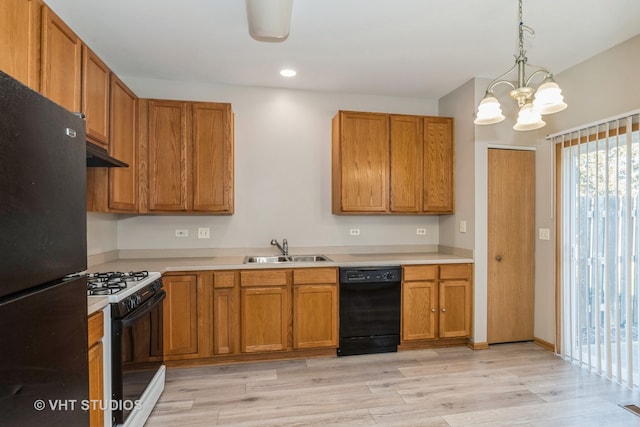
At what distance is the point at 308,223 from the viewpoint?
369 centimetres

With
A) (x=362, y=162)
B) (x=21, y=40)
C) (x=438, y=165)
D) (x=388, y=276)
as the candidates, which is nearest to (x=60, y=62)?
(x=21, y=40)

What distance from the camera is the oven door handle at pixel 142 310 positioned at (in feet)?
5.88

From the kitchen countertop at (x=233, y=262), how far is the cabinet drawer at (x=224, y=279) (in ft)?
0.16

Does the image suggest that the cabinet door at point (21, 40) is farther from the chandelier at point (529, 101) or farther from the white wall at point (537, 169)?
the white wall at point (537, 169)

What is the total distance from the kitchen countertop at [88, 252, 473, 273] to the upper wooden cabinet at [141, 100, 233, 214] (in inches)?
19.6

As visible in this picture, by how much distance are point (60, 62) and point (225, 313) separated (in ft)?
7.03

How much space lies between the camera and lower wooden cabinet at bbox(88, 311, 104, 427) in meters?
1.55

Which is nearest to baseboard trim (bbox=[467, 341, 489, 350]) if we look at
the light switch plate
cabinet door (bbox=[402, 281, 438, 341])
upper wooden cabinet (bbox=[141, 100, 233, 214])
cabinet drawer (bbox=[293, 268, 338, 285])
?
cabinet door (bbox=[402, 281, 438, 341])

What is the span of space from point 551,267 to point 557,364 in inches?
34.9

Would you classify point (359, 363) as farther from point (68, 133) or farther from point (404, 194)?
point (68, 133)

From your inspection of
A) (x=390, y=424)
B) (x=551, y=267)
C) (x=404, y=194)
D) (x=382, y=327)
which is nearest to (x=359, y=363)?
(x=382, y=327)

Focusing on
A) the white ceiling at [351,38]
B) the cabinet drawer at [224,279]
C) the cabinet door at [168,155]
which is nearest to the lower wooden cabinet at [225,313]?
the cabinet drawer at [224,279]

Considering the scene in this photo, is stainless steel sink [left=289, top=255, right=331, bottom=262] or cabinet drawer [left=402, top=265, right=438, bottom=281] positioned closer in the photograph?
cabinet drawer [left=402, top=265, right=438, bottom=281]

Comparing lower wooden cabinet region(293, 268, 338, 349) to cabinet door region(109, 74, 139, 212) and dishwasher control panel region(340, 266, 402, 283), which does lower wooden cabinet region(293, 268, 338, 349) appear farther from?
cabinet door region(109, 74, 139, 212)
